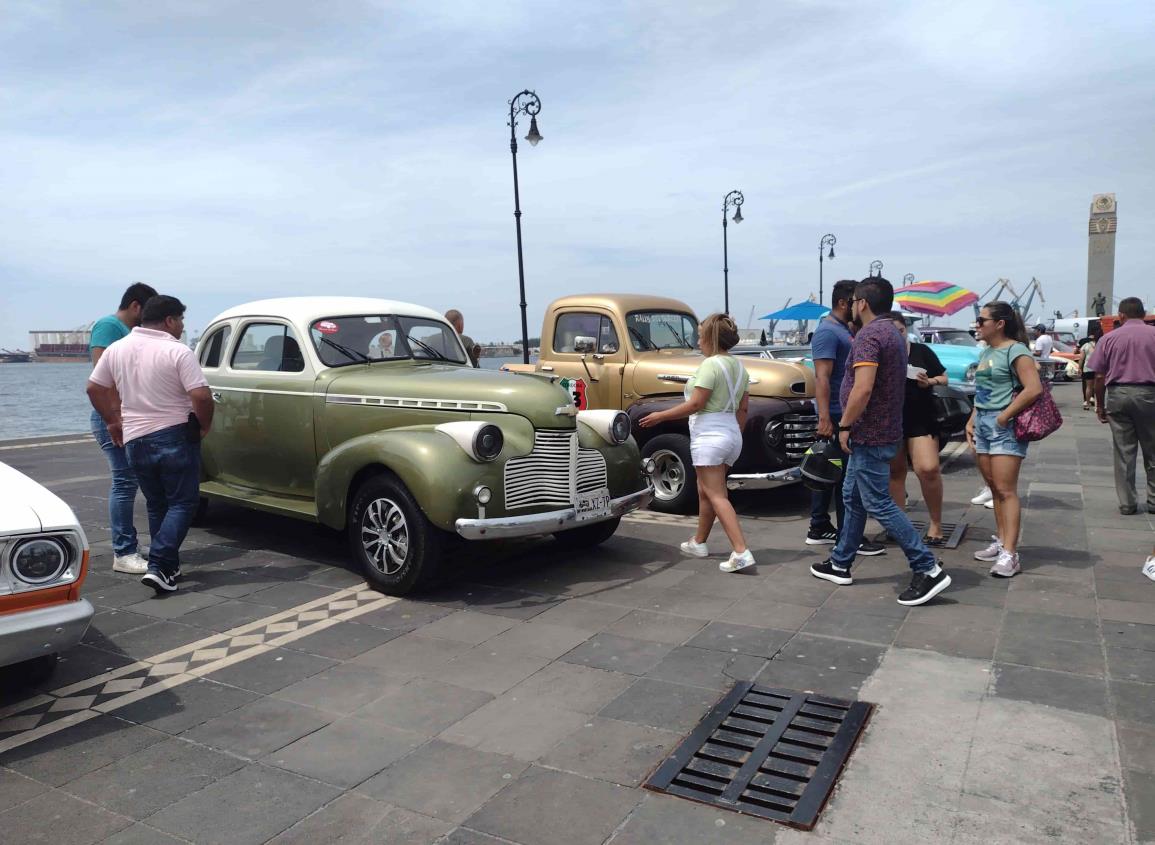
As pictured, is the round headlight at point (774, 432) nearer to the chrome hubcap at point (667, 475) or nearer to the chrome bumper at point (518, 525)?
the chrome hubcap at point (667, 475)

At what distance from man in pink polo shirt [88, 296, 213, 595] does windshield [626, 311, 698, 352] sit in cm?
466

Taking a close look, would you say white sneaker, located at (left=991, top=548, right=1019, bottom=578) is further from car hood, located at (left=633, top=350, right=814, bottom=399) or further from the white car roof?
the white car roof

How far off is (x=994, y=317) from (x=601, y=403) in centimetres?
421

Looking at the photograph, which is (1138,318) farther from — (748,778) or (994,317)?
(748,778)

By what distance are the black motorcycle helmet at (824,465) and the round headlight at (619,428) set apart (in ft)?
4.37

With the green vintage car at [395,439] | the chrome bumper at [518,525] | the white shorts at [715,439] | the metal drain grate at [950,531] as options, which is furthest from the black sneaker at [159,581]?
the metal drain grate at [950,531]

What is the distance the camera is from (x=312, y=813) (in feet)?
10.2

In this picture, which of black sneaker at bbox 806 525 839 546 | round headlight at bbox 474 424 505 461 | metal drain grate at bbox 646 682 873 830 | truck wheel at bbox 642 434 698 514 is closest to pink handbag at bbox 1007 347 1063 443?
black sneaker at bbox 806 525 839 546

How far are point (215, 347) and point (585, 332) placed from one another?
3.75 m

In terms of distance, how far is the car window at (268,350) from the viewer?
6.85 metres

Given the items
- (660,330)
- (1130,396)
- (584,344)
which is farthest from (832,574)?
(660,330)

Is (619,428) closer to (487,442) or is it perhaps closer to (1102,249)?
(487,442)

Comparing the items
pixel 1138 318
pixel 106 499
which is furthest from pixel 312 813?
pixel 1138 318

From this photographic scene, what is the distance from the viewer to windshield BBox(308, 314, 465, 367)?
6.80m
